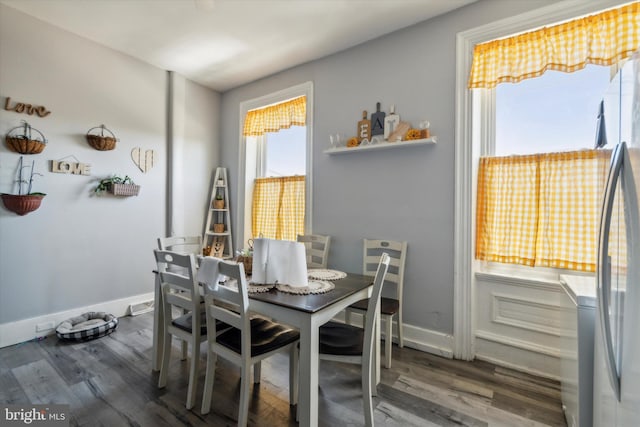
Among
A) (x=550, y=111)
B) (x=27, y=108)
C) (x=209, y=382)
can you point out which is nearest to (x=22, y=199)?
(x=27, y=108)

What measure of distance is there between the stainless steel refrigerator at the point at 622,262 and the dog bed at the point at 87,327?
3.37 meters

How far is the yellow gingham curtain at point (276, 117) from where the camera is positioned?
3327mm

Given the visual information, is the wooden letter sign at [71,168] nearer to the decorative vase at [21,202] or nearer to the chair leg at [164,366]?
the decorative vase at [21,202]

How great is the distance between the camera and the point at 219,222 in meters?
4.05

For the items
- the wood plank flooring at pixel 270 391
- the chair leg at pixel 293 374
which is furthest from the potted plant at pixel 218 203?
the chair leg at pixel 293 374

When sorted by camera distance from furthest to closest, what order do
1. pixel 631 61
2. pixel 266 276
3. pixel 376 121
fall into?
pixel 376 121
pixel 266 276
pixel 631 61

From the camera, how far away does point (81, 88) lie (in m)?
2.89

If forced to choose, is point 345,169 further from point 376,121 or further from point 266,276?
point 266,276

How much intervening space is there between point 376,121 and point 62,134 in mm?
2954

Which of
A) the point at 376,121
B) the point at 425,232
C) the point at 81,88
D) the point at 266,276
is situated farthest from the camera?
the point at 81,88

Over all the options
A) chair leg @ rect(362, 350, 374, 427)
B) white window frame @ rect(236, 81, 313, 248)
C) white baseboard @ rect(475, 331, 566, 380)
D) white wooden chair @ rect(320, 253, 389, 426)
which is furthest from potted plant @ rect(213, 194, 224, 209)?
white baseboard @ rect(475, 331, 566, 380)

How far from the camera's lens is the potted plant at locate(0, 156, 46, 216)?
2.41 metres

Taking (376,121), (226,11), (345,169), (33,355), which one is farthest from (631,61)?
(33,355)

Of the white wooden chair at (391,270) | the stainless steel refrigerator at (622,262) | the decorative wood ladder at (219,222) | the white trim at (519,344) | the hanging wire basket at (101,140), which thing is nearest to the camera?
the stainless steel refrigerator at (622,262)
